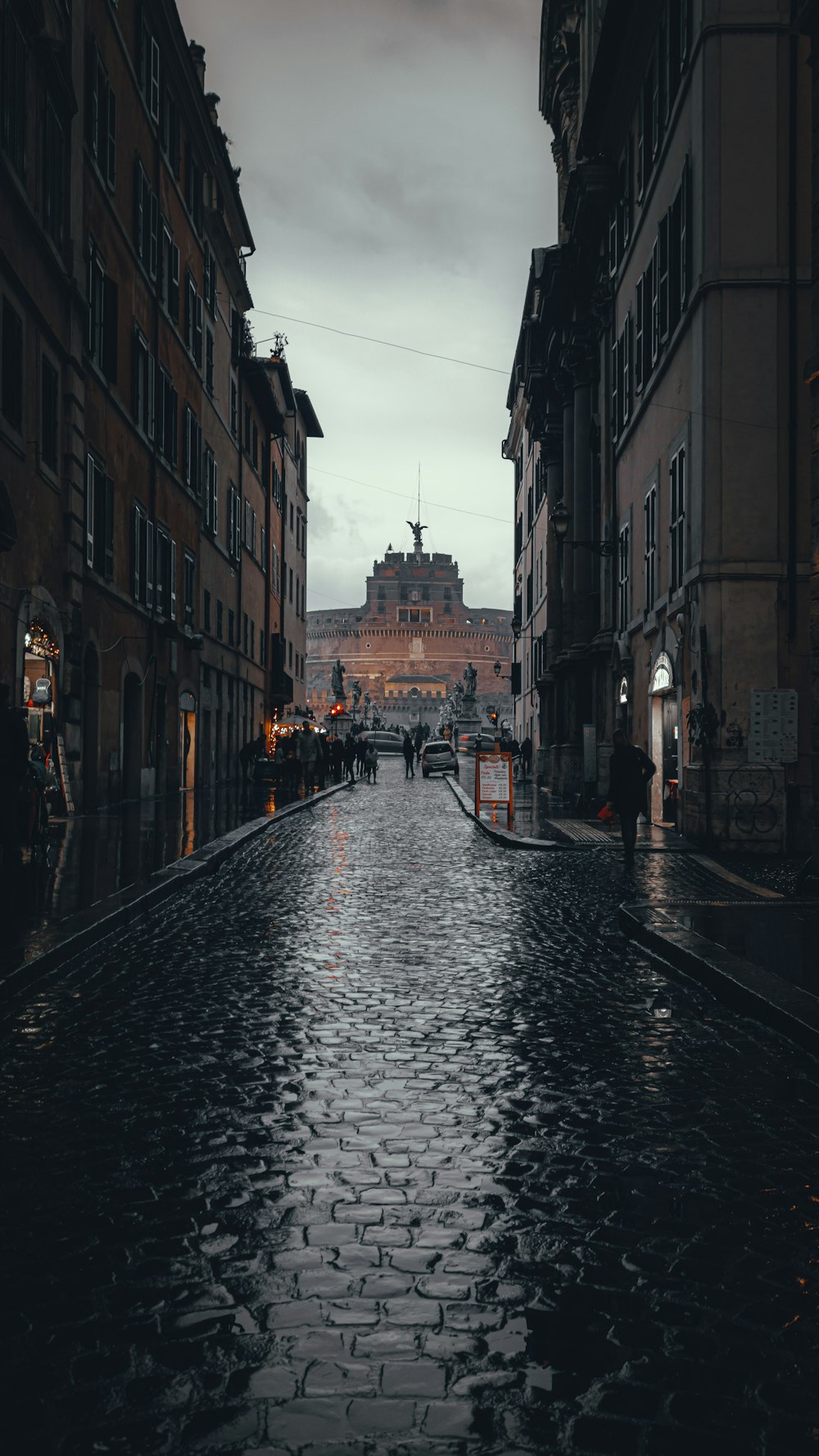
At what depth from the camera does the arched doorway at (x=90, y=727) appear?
21734 mm

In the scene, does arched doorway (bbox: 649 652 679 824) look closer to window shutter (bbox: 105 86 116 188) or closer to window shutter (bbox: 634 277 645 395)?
window shutter (bbox: 634 277 645 395)

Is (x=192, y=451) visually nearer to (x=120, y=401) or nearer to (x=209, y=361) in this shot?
(x=209, y=361)

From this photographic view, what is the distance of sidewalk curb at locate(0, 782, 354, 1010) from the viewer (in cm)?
755

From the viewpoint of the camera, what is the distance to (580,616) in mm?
31656

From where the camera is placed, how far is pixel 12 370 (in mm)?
16969

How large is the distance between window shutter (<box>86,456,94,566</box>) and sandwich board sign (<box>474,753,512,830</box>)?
708 centimetres

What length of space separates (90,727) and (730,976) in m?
16.2

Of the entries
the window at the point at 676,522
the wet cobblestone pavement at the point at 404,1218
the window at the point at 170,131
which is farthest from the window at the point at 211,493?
the wet cobblestone pavement at the point at 404,1218

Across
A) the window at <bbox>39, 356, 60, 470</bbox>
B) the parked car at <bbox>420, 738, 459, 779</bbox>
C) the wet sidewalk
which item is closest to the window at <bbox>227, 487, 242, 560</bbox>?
the parked car at <bbox>420, 738, 459, 779</bbox>

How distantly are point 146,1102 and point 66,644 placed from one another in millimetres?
15438

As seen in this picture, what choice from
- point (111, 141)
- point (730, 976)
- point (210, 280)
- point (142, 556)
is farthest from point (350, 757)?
point (730, 976)

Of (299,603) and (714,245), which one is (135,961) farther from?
(299,603)

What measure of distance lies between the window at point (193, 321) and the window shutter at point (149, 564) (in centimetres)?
716

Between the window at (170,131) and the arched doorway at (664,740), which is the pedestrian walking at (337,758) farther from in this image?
Result: the arched doorway at (664,740)
